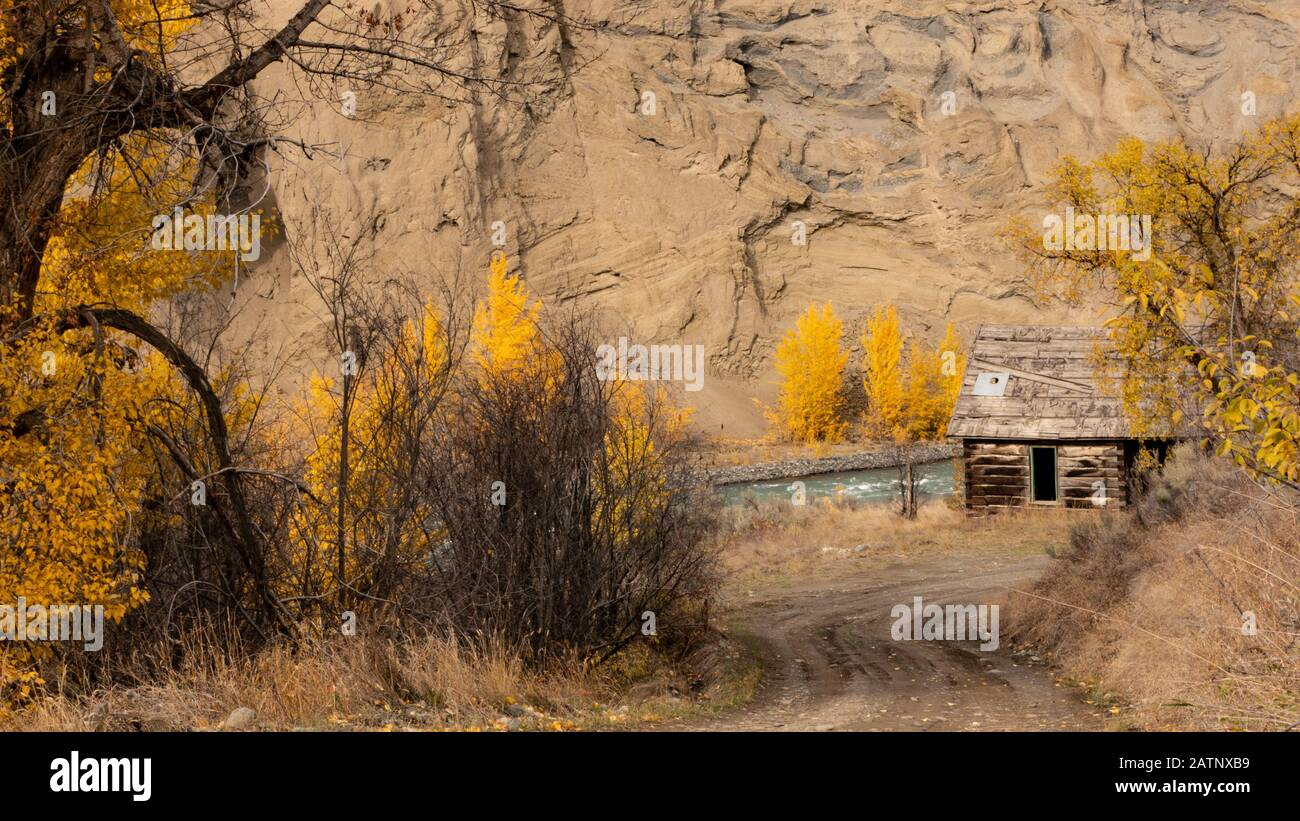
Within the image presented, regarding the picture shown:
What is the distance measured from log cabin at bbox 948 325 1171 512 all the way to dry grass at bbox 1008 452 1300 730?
9.92 meters

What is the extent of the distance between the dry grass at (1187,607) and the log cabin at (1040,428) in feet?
32.5

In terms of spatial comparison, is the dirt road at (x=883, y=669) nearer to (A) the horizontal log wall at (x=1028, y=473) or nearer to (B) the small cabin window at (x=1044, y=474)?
(A) the horizontal log wall at (x=1028, y=473)

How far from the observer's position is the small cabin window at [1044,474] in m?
31.3

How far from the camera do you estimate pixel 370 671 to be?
9.73 metres

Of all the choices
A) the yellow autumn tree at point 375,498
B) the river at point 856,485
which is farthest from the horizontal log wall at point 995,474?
the yellow autumn tree at point 375,498

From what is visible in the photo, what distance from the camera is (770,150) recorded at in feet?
216

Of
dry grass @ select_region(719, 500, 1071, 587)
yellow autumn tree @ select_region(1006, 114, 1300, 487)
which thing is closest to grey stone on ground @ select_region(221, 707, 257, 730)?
yellow autumn tree @ select_region(1006, 114, 1300, 487)

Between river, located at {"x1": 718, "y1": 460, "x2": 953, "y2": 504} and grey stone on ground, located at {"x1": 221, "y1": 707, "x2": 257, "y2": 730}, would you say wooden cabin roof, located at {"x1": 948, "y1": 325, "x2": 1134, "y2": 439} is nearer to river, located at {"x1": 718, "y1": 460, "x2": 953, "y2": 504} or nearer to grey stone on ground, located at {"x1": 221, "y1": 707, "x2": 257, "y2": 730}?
river, located at {"x1": 718, "y1": 460, "x2": 953, "y2": 504}

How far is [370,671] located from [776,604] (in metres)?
11.4

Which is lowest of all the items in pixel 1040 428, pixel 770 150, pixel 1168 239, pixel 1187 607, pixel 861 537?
pixel 861 537

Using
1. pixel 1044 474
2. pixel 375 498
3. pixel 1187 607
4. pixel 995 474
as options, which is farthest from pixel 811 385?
pixel 375 498

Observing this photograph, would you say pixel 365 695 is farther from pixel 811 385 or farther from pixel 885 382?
pixel 885 382

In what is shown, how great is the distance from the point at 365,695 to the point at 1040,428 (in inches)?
906
